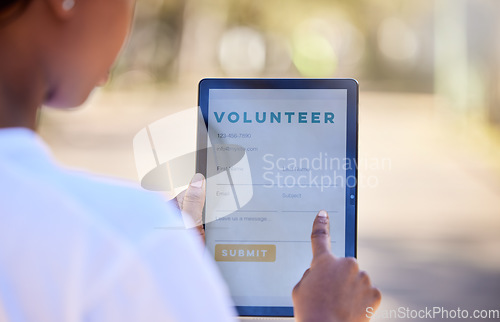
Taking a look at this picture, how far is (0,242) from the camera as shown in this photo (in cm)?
60

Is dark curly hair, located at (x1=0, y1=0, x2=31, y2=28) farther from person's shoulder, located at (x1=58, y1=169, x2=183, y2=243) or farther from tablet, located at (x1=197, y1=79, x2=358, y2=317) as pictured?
tablet, located at (x1=197, y1=79, x2=358, y2=317)

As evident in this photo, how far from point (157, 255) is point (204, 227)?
0.79m

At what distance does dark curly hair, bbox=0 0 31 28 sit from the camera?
0.64 metres

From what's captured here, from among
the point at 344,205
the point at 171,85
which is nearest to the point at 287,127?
the point at 344,205

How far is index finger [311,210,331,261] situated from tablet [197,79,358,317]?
0.24 meters

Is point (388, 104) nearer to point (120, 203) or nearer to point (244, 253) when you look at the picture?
point (244, 253)

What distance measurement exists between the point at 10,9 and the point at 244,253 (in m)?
0.82

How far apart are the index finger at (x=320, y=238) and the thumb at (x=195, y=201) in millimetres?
322

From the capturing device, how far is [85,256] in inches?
23.4

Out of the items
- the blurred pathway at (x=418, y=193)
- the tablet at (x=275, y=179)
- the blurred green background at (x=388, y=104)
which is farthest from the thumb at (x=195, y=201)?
the blurred pathway at (x=418, y=193)
